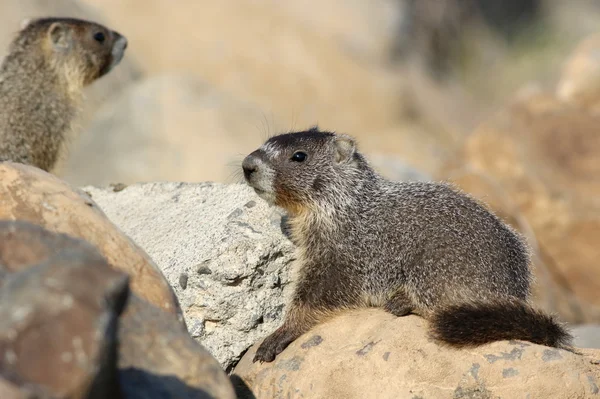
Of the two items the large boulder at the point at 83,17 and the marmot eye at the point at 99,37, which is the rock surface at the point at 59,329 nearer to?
the marmot eye at the point at 99,37

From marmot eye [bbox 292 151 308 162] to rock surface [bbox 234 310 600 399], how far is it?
1328mm

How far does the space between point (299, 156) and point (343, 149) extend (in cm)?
36

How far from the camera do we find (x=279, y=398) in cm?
573

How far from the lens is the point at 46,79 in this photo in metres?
9.55

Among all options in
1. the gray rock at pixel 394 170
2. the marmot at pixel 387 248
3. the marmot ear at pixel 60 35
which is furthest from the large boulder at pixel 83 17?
the marmot at pixel 387 248

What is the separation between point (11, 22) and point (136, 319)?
34.6 feet

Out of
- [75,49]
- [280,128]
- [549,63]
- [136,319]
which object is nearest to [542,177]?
[280,128]

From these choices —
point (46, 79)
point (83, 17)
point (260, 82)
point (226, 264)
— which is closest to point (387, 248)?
point (226, 264)

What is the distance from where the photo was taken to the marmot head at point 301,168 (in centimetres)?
654

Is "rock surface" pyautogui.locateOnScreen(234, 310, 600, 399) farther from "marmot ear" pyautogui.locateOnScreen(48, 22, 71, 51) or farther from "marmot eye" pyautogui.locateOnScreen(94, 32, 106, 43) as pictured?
"marmot eye" pyautogui.locateOnScreen(94, 32, 106, 43)

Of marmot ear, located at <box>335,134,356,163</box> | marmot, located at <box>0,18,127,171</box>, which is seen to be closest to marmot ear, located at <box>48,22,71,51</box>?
marmot, located at <box>0,18,127,171</box>

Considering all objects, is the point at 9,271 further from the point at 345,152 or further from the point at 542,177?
the point at 542,177

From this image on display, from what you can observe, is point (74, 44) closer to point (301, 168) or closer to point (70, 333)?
point (301, 168)

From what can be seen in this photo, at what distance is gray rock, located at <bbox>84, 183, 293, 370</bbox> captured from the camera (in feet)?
20.5
